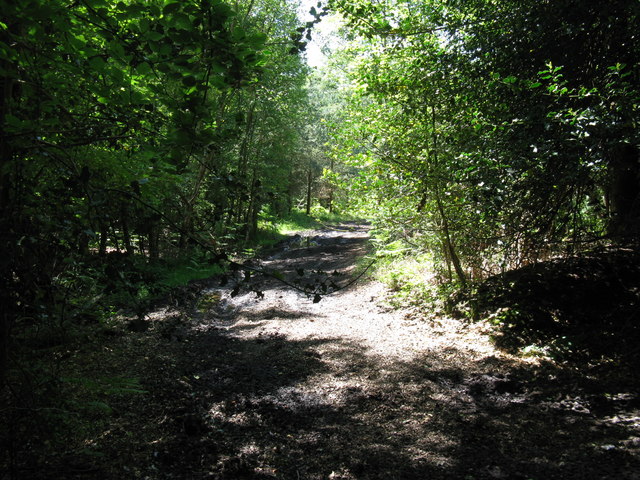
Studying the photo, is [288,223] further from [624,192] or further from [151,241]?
[624,192]

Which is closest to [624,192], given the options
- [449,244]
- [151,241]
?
[449,244]

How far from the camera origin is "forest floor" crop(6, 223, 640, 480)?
308 centimetres

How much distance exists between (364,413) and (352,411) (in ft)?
0.42

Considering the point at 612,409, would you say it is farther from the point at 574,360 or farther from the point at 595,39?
the point at 595,39

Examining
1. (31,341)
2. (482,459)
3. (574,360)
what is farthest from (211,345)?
(574,360)

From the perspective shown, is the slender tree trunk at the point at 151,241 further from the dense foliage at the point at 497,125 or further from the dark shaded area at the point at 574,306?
the dark shaded area at the point at 574,306

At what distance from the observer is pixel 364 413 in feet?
13.5

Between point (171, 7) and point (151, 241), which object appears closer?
point (171, 7)

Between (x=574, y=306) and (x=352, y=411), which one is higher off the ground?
(x=574, y=306)

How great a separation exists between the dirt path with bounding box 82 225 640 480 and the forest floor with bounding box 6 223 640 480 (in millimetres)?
16

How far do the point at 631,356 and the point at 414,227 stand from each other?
420 centimetres

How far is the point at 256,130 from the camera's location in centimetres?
2039

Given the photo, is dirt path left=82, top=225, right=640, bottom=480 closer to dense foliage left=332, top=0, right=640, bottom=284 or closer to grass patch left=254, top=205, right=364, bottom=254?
dense foliage left=332, top=0, right=640, bottom=284

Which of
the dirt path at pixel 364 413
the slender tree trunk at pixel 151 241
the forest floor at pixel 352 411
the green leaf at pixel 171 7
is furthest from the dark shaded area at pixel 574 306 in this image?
the green leaf at pixel 171 7
